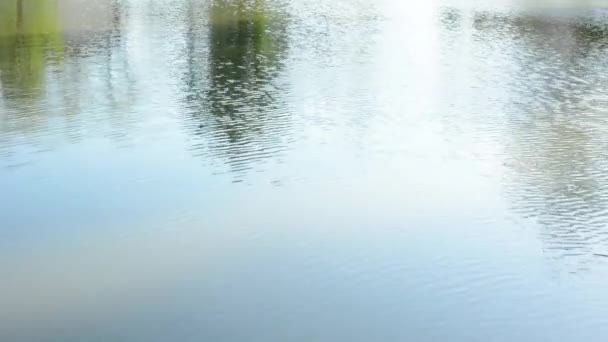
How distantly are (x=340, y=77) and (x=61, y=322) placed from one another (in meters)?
9.90

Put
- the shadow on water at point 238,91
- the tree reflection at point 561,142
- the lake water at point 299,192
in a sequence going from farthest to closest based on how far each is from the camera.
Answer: the shadow on water at point 238,91, the tree reflection at point 561,142, the lake water at point 299,192

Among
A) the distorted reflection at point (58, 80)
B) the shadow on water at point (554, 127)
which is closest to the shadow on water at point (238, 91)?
the distorted reflection at point (58, 80)

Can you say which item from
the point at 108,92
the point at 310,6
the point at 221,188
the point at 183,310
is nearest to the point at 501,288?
the point at 183,310

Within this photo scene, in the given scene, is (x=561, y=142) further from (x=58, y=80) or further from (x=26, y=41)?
(x=26, y=41)

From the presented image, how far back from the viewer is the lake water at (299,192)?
7.28m

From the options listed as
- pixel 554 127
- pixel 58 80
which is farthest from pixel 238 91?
pixel 554 127

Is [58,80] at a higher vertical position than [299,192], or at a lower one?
higher

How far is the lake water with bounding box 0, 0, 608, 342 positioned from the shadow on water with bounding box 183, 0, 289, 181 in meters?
0.06

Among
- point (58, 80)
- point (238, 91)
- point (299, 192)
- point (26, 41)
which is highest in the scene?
point (26, 41)

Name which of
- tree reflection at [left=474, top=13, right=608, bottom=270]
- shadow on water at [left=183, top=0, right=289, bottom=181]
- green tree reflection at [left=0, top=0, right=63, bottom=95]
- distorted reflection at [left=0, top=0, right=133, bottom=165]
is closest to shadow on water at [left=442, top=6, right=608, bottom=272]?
tree reflection at [left=474, top=13, right=608, bottom=270]

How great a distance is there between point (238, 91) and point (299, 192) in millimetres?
4931

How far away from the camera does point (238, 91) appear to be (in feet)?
48.2

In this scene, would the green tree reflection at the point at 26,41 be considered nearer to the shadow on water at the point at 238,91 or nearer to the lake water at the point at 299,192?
the lake water at the point at 299,192

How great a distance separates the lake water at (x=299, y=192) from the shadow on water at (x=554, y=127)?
0.04 metres
